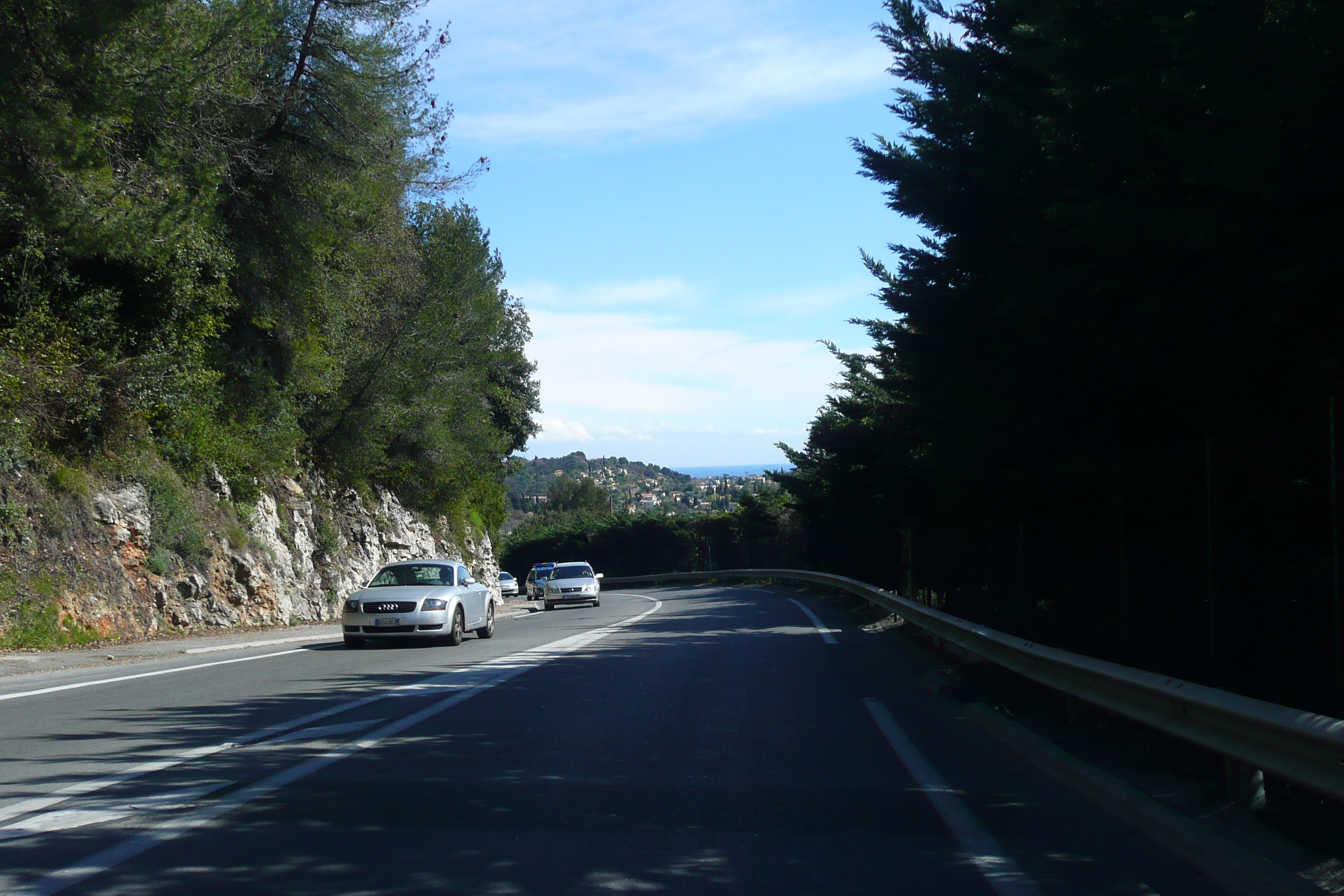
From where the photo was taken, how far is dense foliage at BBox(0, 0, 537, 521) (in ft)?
57.0

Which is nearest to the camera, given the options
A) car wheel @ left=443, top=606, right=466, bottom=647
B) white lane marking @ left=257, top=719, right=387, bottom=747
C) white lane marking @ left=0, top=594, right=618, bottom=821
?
white lane marking @ left=0, top=594, right=618, bottom=821

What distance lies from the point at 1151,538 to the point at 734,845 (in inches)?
186

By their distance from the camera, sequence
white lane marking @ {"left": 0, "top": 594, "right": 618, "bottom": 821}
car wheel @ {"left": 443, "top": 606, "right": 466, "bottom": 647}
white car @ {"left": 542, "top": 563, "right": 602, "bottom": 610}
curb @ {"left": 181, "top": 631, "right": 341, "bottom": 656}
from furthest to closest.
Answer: white car @ {"left": 542, "top": 563, "right": 602, "bottom": 610} < car wheel @ {"left": 443, "top": 606, "right": 466, "bottom": 647} < curb @ {"left": 181, "top": 631, "right": 341, "bottom": 656} < white lane marking @ {"left": 0, "top": 594, "right": 618, "bottom": 821}

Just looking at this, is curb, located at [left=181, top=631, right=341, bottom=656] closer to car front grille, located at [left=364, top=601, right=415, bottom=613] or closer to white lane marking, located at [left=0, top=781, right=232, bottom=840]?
car front grille, located at [left=364, top=601, right=415, bottom=613]

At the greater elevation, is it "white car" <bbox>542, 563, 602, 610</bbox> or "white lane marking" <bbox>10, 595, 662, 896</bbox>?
"white lane marking" <bbox>10, 595, 662, 896</bbox>

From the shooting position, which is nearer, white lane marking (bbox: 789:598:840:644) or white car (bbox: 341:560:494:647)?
white car (bbox: 341:560:494:647)

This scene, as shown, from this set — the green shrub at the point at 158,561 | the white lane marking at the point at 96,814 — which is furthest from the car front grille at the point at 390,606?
the white lane marking at the point at 96,814

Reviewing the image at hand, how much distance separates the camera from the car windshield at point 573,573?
122ft

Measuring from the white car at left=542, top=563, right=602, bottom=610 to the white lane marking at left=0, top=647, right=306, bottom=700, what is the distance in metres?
19.2

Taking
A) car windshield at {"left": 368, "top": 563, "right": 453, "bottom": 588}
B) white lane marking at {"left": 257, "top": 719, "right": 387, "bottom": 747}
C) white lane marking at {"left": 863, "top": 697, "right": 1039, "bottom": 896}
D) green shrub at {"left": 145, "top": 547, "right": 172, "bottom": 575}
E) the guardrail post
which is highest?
green shrub at {"left": 145, "top": 547, "right": 172, "bottom": 575}

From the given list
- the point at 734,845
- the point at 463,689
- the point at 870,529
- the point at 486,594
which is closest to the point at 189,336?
the point at 486,594

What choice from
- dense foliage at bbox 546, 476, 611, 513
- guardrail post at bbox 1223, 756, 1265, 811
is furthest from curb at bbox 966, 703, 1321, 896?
dense foliage at bbox 546, 476, 611, 513

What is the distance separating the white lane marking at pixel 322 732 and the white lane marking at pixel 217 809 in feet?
0.61

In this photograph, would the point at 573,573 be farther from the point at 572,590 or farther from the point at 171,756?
the point at 171,756
